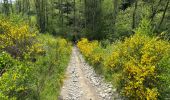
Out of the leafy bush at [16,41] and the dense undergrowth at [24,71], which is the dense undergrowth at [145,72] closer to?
the dense undergrowth at [24,71]

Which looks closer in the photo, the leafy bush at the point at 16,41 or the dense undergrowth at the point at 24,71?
the dense undergrowth at the point at 24,71

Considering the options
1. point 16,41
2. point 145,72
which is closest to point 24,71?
point 145,72

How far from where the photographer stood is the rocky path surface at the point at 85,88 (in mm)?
18125

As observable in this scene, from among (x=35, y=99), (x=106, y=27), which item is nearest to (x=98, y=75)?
→ (x=35, y=99)

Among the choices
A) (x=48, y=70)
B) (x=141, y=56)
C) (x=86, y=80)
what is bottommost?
(x=86, y=80)

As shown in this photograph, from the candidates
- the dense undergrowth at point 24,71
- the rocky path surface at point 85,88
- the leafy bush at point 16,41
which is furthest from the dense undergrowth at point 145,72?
the leafy bush at point 16,41

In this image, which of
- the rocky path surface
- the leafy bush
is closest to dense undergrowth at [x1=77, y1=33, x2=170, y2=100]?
the rocky path surface

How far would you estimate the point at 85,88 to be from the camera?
2017cm

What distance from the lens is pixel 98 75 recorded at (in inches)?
940

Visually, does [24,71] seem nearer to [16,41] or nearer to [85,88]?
[85,88]

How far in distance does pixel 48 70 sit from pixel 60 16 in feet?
157

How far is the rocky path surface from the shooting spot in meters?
18.1

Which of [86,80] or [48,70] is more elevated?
[48,70]

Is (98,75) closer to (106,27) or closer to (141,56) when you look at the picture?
(141,56)
